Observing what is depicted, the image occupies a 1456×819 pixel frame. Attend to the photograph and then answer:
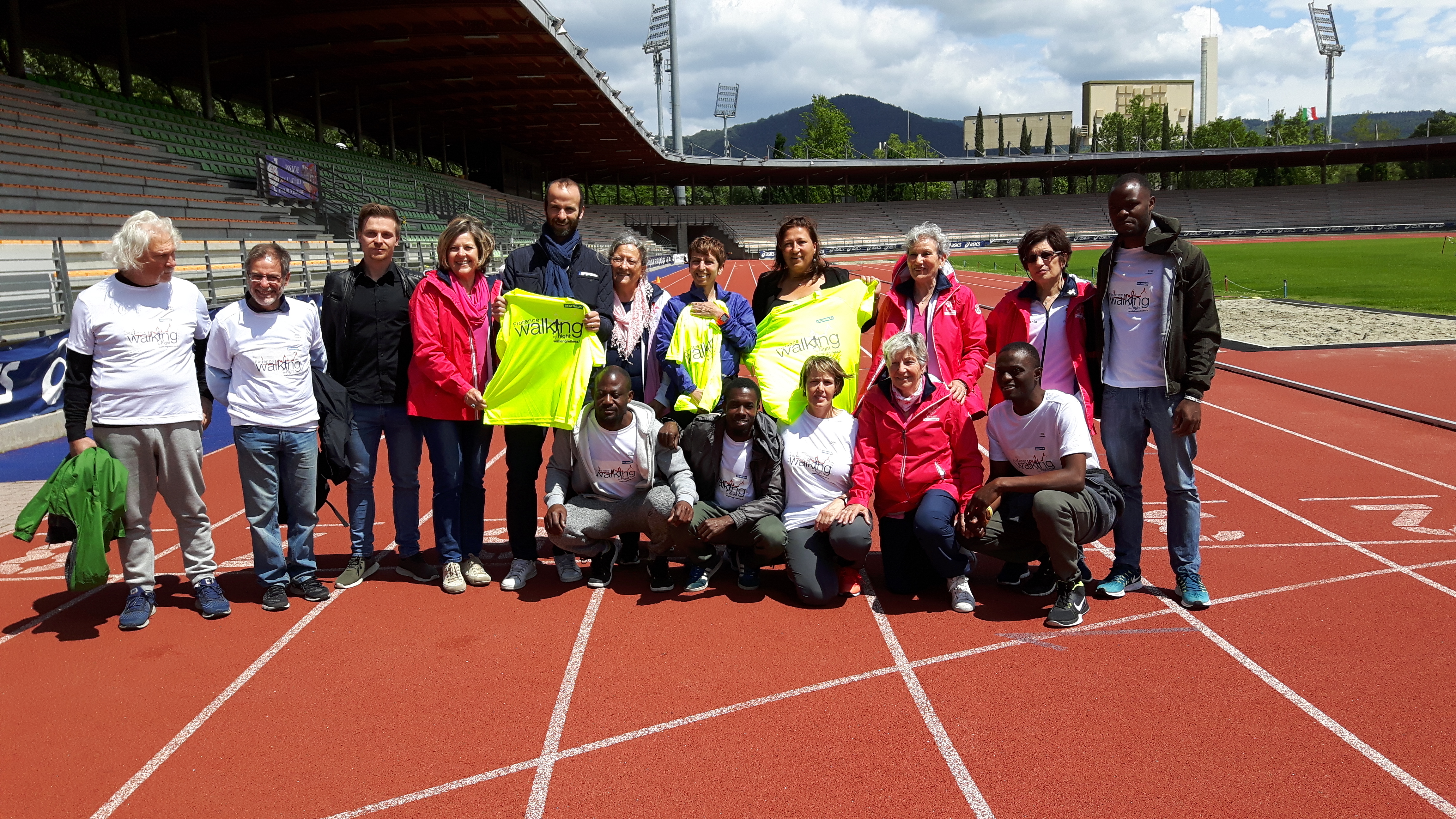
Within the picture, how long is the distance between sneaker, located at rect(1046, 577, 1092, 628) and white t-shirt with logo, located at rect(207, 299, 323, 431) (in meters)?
4.05

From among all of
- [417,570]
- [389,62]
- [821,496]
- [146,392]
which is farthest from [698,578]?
[389,62]

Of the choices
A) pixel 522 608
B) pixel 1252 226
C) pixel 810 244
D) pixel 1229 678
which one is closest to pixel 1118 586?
pixel 1229 678

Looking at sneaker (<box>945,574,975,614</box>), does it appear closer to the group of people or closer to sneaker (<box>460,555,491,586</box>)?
the group of people

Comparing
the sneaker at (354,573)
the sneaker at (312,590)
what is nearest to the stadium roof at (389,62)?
the sneaker at (354,573)

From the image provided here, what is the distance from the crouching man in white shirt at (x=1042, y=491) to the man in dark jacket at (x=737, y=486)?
105cm

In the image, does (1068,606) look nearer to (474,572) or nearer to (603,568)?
(603,568)

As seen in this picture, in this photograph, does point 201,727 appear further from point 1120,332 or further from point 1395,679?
point 1395,679

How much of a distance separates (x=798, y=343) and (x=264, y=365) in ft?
9.56

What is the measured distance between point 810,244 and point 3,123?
57.6 ft

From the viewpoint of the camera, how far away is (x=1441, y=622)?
4.27 metres

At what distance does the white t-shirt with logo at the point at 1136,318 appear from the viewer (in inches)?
179

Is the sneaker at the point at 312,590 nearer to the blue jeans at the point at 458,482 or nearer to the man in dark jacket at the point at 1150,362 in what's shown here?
the blue jeans at the point at 458,482

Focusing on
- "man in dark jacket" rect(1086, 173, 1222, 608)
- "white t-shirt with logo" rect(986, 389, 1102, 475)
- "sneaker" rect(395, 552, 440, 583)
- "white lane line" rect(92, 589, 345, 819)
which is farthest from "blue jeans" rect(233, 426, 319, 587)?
"man in dark jacket" rect(1086, 173, 1222, 608)

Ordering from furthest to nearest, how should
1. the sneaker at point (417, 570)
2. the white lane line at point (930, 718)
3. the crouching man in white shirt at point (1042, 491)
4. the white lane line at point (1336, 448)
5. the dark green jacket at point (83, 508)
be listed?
the white lane line at point (1336, 448)
the sneaker at point (417, 570)
the crouching man in white shirt at point (1042, 491)
the dark green jacket at point (83, 508)
the white lane line at point (930, 718)
